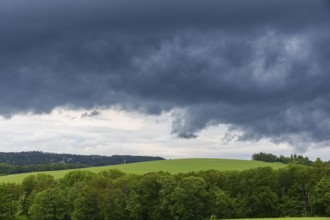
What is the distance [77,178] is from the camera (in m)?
134

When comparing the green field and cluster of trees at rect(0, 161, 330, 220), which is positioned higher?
the green field

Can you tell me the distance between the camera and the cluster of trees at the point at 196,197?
97812mm

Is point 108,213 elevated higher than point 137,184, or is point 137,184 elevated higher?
point 137,184

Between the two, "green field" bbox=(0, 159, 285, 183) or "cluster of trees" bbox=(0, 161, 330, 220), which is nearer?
"cluster of trees" bbox=(0, 161, 330, 220)

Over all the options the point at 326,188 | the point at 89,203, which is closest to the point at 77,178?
the point at 89,203

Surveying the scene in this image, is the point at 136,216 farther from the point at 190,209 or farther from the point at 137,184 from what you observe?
the point at 190,209

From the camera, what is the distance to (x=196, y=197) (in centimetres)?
9875

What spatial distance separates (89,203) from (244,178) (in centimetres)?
3700

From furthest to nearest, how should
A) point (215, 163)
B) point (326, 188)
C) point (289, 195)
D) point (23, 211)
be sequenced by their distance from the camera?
point (215, 163)
point (23, 211)
point (289, 195)
point (326, 188)

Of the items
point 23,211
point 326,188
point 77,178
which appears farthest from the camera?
point 77,178

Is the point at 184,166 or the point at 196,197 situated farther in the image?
the point at 184,166

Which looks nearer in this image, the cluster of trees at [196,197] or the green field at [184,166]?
the cluster of trees at [196,197]

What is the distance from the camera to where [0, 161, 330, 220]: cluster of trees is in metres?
97.8

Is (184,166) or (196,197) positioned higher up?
(184,166)
